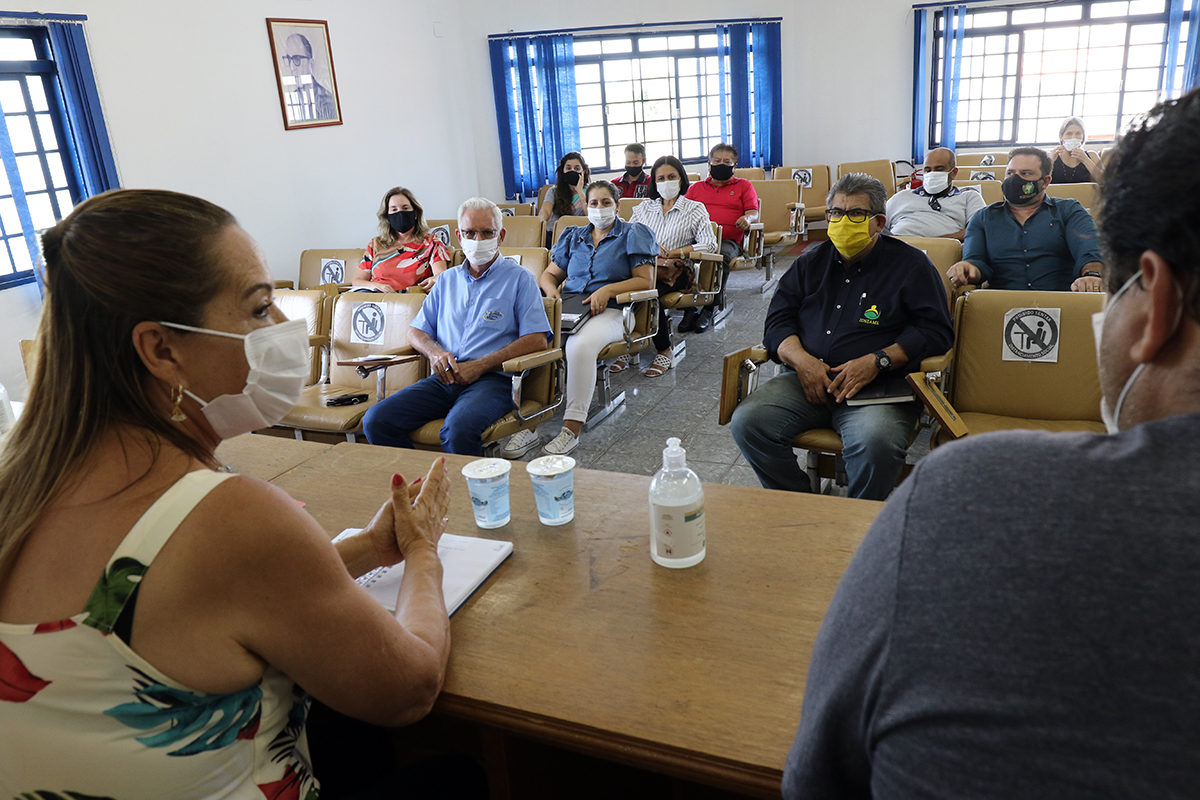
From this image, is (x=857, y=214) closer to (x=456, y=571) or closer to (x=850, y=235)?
(x=850, y=235)

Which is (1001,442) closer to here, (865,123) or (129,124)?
(129,124)

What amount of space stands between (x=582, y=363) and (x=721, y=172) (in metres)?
3.07

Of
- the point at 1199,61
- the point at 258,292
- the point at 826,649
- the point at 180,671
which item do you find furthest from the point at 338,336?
the point at 1199,61

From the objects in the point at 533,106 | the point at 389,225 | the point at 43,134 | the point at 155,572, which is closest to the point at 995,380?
the point at 155,572

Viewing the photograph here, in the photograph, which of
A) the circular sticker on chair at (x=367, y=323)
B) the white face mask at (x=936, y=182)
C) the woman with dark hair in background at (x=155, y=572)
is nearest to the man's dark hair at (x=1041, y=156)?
the white face mask at (x=936, y=182)

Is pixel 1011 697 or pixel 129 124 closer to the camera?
pixel 1011 697

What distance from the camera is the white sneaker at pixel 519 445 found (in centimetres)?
353

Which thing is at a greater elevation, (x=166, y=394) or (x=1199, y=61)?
(x=1199, y=61)

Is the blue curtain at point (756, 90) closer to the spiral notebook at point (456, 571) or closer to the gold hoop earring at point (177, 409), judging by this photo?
the spiral notebook at point (456, 571)

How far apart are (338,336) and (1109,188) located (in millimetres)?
3310

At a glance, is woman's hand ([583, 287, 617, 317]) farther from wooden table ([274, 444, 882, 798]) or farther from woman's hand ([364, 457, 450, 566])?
Answer: woman's hand ([364, 457, 450, 566])

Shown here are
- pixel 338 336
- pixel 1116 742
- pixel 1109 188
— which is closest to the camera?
pixel 1116 742

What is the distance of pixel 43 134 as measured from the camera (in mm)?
4598

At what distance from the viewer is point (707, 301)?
17.4 ft
